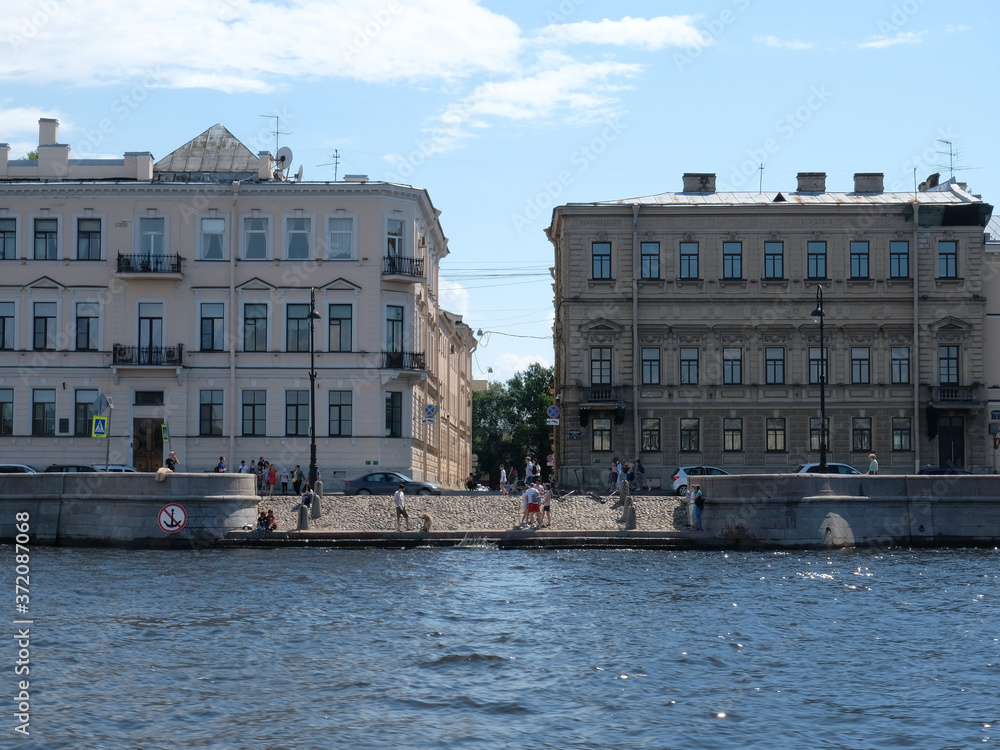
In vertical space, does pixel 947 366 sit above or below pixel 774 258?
below

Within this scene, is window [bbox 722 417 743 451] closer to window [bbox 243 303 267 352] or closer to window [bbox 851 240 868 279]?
window [bbox 851 240 868 279]

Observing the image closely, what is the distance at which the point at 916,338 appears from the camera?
179 ft

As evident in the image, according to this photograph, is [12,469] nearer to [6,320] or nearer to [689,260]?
Result: [6,320]

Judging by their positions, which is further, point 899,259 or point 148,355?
point 899,259

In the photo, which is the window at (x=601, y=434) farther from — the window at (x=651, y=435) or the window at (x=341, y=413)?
the window at (x=341, y=413)

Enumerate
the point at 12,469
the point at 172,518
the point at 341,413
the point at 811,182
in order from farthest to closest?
the point at 811,182, the point at 341,413, the point at 12,469, the point at 172,518

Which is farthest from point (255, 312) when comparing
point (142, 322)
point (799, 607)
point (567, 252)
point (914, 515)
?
point (799, 607)

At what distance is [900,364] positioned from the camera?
2158 inches

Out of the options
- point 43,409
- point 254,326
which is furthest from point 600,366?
point 43,409

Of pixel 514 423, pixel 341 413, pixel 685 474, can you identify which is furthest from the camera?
pixel 514 423

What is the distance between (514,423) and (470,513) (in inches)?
2952

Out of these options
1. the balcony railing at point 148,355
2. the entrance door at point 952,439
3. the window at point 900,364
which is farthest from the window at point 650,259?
the balcony railing at point 148,355

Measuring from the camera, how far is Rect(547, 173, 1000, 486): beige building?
5419 centimetres

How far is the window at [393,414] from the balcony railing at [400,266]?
4.79 m
